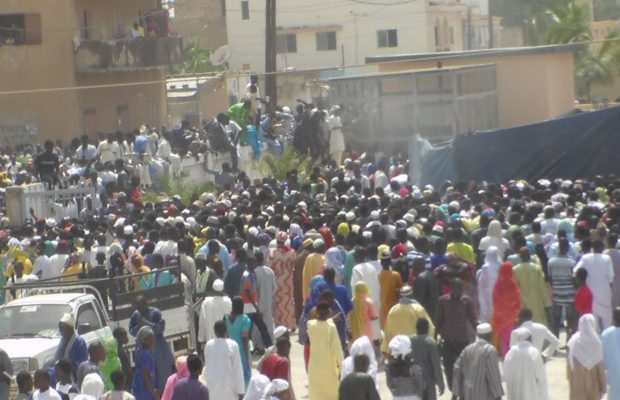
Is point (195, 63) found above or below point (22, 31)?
below

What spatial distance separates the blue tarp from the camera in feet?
86.4

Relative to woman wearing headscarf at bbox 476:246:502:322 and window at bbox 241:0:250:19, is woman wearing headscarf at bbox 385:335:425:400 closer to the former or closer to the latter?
woman wearing headscarf at bbox 476:246:502:322

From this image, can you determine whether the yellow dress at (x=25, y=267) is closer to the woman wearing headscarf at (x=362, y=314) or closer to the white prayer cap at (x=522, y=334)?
the woman wearing headscarf at (x=362, y=314)

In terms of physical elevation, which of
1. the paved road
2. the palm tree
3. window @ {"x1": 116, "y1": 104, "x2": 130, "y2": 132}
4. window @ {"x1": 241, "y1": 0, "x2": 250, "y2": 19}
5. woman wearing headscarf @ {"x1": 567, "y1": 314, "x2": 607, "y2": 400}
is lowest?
the paved road

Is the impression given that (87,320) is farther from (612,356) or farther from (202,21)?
(202,21)

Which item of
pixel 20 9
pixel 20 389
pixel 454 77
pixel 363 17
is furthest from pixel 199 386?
pixel 363 17

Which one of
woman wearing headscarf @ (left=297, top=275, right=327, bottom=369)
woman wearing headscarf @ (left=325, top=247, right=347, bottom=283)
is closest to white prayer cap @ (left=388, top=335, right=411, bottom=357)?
woman wearing headscarf @ (left=297, top=275, right=327, bottom=369)

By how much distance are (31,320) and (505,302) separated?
5.11m

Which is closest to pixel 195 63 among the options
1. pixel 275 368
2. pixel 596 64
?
pixel 596 64

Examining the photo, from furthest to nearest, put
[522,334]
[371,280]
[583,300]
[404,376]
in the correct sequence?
[371,280] → [583,300] → [522,334] → [404,376]

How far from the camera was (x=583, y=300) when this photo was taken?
1518 cm

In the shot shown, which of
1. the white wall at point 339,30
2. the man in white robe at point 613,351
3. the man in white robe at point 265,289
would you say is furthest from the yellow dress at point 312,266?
the white wall at point 339,30

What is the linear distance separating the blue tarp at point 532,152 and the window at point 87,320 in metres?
12.2

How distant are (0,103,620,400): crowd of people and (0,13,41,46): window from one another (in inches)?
695
